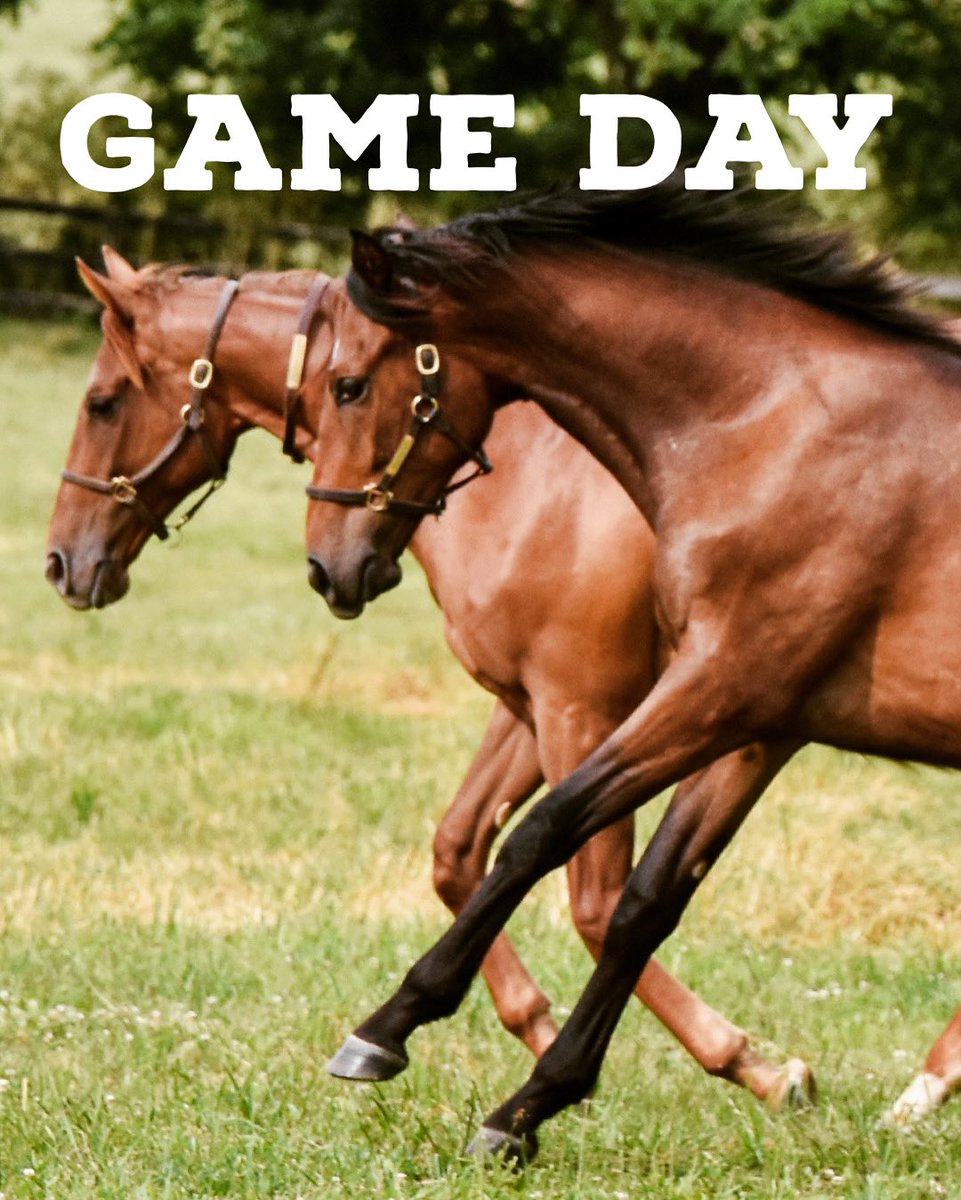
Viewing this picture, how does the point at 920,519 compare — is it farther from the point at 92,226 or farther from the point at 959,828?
the point at 92,226

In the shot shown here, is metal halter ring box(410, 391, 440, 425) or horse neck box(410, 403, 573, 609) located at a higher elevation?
metal halter ring box(410, 391, 440, 425)

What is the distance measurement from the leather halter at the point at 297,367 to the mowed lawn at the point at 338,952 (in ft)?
3.95

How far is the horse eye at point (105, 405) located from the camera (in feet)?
18.6

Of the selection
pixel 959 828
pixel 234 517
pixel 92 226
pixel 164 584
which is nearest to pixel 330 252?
pixel 92 226

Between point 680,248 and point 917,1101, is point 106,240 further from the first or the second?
point 917,1101

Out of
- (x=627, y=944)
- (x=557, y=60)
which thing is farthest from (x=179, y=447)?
(x=557, y=60)

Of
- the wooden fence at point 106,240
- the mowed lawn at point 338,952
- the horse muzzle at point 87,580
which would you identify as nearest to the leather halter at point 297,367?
the horse muzzle at point 87,580

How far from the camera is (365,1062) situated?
4.10 metres

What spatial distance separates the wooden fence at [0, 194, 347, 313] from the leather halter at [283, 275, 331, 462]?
2179cm

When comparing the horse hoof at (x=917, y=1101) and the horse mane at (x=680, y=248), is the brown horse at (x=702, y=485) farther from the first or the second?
the horse hoof at (x=917, y=1101)

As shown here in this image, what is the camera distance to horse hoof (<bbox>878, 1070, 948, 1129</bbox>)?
181 inches

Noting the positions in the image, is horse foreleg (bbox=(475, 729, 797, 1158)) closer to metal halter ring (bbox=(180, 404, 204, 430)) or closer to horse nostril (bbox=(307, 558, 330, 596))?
horse nostril (bbox=(307, 558, 330, 596))

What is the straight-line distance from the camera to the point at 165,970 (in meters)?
5.69

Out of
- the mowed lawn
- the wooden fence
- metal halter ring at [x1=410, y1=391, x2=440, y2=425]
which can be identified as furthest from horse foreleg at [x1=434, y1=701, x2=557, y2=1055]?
the wooden fence
